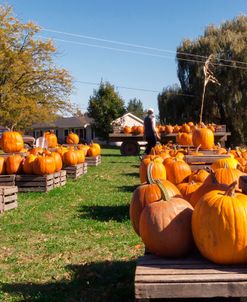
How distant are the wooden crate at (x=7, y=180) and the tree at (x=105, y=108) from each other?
1497 inches

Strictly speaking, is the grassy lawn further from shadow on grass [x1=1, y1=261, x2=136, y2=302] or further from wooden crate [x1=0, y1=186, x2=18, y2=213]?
wooden crate [x1=0, y1=186, x2=18, y2=213]

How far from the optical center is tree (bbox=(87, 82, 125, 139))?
48812 mm

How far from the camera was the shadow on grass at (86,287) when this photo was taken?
12.7ft

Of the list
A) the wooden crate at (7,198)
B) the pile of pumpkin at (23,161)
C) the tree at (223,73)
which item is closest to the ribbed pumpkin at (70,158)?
the pile of pumpkin at (23,161)

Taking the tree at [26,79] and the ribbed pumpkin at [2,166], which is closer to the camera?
the ribbed pumpkin at [2,166]

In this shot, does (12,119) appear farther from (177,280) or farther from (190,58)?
(177,280)

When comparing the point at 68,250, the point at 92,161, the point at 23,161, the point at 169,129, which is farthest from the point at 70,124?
the point at 68,250

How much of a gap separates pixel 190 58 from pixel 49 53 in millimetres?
10228

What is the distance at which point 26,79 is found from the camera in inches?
1277

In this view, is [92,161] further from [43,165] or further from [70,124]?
[70,124]

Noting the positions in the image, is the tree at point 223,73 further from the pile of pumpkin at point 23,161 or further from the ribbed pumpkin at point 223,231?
the ribbed pumpkin at point 223,231

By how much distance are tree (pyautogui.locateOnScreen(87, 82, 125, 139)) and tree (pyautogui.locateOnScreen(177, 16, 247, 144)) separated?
15.0m

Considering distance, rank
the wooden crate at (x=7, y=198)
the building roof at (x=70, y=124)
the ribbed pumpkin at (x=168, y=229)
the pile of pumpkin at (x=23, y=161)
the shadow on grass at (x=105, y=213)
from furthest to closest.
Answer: the building roof at (x=70, y=124) → the pile of pumpkin at (x=23, y=161) → the wooden crate at (x=7, y=198) → the shadow on grass at (x=105, y=213) → the ribbed pumpkin at (x=168, y=229)

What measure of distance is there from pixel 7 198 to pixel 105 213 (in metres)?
1.68
